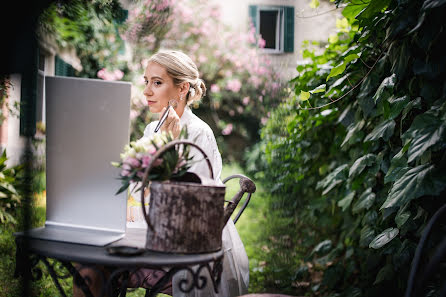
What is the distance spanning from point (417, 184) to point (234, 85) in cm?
521

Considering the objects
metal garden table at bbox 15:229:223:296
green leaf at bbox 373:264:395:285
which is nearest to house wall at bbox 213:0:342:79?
green leaf at bbox 373:264:395:285

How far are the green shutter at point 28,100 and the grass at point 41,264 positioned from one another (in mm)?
320

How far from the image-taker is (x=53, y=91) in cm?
141

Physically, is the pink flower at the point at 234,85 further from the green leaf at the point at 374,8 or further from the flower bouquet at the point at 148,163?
the flower bouquet at the point at 148,163

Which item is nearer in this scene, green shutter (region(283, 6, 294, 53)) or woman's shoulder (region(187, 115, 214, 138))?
woman's shoulder (region(187, 115, 214, 138))

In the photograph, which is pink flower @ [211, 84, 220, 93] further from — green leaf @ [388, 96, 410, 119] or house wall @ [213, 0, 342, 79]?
green leaf @ [388, 96, 410, 119]

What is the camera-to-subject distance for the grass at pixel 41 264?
7.61 feet

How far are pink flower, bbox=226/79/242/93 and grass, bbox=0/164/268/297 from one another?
1.92 m

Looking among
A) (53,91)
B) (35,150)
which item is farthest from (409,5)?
(35,150)

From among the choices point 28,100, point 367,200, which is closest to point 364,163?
point 367,200

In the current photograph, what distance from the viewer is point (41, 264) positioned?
300cm

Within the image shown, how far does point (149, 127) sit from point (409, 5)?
1.31 meters

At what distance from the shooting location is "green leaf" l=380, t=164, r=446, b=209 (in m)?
1.46

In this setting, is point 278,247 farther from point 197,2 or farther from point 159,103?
point 197,2
